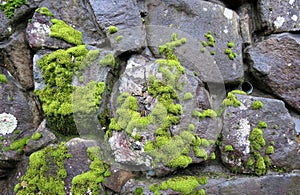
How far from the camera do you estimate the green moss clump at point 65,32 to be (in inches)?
55.1

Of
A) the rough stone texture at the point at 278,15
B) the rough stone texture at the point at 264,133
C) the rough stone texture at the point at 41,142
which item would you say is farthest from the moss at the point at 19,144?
the rough stone texture at the point at 278,15

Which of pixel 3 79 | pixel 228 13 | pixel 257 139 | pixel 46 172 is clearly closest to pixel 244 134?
pixel 257 139

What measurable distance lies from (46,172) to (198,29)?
3.45 ft

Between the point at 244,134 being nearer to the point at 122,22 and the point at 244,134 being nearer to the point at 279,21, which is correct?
the point at 279,21

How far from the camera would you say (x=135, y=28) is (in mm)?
1458

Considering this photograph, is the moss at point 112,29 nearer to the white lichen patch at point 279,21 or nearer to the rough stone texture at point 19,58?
the rough stone texture at point 19,58

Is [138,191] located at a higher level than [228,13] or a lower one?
lower

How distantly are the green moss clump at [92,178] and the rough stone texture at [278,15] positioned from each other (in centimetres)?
114

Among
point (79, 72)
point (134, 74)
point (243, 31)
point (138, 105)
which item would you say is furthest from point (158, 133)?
point (243, 31)

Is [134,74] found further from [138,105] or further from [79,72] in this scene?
[79,72]

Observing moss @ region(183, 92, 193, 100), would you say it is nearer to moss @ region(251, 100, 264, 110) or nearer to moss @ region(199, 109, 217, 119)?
moss @ region(199, 109, 217, 119)

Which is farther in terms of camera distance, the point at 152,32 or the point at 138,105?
the point at 152,32

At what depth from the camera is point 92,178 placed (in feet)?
4.18

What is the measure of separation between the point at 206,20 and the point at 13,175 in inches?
50.6
